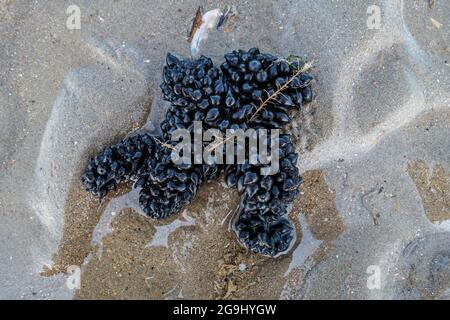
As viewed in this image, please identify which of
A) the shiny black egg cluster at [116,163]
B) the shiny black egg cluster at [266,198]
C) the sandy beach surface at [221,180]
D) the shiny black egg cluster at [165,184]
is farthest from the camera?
the sandy beach surface at [221,180]

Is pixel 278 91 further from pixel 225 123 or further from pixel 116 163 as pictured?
pixel 116 163

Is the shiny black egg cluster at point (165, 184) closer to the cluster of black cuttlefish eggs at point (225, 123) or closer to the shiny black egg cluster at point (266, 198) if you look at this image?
the cluster of black cuttlefish eggs at point (225, 123)

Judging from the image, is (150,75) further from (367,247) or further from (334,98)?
(367,247)

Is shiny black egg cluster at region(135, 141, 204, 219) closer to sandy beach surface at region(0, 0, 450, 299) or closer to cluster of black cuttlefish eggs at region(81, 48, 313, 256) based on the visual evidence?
cluster of black cuttlefish eggs at region(81, 48, 313, 256)

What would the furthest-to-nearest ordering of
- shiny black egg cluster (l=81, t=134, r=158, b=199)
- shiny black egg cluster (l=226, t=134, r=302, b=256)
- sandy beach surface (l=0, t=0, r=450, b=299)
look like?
sandy beach surface (l=0, t=0, r=450, b=299), shiny black egg cluster (l=81, t=134, r=158, b=199), shiny black egg cluster (l=226, t=134, r=302, b=256)

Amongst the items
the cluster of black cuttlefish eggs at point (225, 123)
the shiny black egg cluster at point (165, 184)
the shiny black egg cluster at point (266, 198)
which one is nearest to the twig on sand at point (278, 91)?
the cluster of black cuttlefish eggs at point (225, 123)

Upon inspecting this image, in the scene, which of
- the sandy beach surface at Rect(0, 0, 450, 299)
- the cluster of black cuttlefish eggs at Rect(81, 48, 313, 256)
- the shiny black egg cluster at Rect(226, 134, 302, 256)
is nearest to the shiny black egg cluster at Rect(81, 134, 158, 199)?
the cluster of black cuttlefish eggs at Rect(81, 48, 313, 256)
